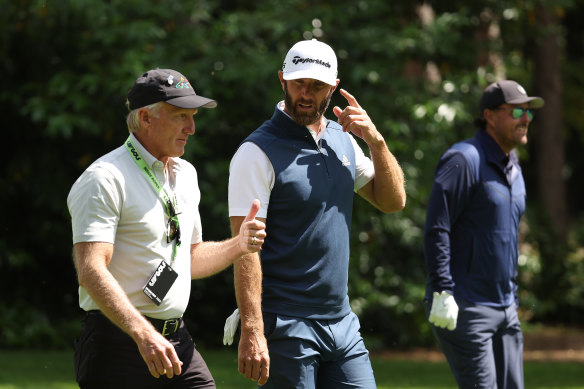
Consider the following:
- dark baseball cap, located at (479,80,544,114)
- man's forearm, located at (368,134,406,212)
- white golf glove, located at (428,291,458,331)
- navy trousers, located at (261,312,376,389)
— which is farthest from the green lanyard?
dark baseball cap, located at (479,80,544,114)

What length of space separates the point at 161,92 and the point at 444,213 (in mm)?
2264

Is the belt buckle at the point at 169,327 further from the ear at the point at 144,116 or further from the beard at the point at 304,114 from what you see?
the beard at the point at 304,114

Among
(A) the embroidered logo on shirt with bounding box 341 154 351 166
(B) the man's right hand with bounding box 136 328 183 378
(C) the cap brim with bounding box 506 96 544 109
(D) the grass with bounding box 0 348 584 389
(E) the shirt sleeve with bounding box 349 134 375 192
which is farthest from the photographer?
(D) the grass with bounding box 0 348 584 389

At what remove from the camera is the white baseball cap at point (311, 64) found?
14.7ft

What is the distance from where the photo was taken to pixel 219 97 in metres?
12.4

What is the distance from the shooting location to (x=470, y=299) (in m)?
5.74

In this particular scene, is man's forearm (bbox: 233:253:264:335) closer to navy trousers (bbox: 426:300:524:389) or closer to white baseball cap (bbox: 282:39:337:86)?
white baseball cap (bbox: 282:39:337:86)

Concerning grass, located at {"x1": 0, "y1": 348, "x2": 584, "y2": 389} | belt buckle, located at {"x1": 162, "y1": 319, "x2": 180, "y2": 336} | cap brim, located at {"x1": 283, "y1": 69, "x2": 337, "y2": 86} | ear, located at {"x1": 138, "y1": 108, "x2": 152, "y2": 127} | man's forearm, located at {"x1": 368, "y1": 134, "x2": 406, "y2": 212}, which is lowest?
grass, located at {"x1": 0, "y1": 348, "x2": 584, "y2": 389}

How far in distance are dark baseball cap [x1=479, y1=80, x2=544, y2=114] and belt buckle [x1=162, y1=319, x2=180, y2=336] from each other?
9.46 feet

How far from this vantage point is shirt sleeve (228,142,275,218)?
4387 millimetres

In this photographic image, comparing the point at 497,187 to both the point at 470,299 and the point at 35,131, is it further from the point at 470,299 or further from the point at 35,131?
the point at 35,131

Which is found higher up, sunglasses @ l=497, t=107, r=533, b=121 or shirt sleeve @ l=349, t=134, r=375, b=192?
sunglasses @ l=497, t=107, r=533, b=121

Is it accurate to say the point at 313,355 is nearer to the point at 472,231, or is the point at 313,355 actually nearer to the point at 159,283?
the point at 159,283

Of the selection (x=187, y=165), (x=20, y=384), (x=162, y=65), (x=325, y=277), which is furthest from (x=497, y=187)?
(x=162, y=65)
